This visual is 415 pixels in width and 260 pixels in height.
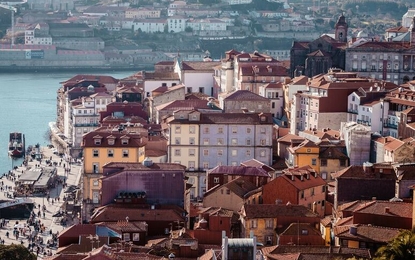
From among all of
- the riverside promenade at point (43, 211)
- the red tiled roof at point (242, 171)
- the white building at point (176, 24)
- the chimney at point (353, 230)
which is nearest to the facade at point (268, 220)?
the chimney at point (353, 230)

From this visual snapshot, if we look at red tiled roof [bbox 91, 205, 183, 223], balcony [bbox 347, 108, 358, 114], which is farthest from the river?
red tiled roof [bbox 91, 205, 183, 223]

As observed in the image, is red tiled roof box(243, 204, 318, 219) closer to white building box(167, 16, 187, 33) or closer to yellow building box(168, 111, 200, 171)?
yellow building box(168, 111, 200, 171)

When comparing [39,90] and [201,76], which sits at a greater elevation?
[201,76]

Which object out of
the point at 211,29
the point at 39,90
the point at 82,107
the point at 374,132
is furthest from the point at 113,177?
the point at 211,29

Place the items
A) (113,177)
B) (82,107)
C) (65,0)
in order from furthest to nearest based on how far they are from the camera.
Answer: (65,0), (82,107), (113,177)

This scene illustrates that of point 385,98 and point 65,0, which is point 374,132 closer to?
point 385,98

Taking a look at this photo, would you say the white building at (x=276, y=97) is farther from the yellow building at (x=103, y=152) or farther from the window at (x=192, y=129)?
the yellow building at (x=103, y=152)
